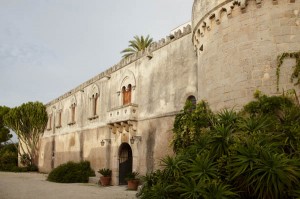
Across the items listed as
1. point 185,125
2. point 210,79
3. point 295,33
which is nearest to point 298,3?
point 295,33

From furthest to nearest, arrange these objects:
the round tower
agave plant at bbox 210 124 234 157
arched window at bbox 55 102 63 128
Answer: arched window at bbox 55 102 63 128 → the round tower → agave plant at bbox 210 124 234 157

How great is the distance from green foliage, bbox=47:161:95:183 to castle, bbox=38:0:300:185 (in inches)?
29.0

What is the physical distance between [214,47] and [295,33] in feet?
7.67

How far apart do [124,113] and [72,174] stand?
5.89 meters

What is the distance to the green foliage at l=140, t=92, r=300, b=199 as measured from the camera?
218 inches

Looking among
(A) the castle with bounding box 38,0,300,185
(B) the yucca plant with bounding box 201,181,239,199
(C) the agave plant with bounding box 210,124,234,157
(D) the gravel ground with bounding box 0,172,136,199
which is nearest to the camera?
(B) the yucca plant with bounding box 201,181,239,199

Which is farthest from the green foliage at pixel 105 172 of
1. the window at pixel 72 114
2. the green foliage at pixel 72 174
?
the window at pixel 72 114

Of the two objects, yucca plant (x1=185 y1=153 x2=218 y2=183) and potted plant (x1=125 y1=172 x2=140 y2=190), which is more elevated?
yucca plant (x1=185 y1=153 x2=218 y2=183)

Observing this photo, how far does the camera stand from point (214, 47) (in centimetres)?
927

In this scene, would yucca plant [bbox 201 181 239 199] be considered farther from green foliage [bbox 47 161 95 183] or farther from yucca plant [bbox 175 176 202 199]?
green foliage [bbox 47 161 95 183]

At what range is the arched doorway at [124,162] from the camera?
17.2 m

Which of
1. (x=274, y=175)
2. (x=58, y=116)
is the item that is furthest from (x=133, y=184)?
(x=58, y=116)

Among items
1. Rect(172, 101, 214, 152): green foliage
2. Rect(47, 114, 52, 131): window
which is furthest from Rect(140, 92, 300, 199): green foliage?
Rect(47, 114, 52, 131): window

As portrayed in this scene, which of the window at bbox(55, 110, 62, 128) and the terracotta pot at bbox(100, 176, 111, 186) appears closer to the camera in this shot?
the terracotta pot at bbox(100, 176, 111, 186)
